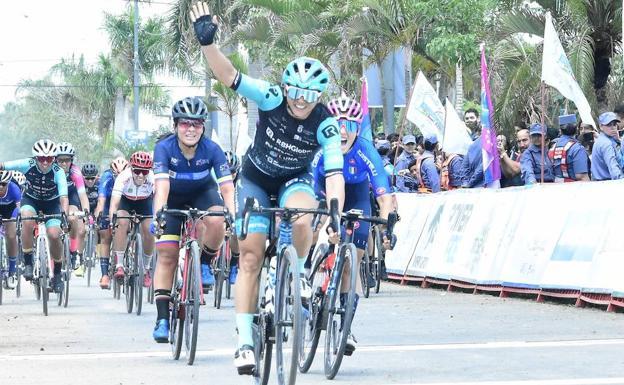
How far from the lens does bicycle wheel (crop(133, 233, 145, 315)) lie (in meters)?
16.7

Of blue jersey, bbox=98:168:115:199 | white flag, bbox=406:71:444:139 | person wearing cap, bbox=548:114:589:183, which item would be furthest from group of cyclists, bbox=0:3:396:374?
white flag, bbox=406:71:444:139

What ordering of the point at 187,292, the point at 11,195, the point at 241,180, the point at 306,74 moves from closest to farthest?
1. the point at 306,74
2. the point at 241,180
3. the point at 187,292
4. the point at 11,195

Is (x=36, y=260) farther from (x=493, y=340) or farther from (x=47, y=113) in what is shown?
(x=47, y=113)

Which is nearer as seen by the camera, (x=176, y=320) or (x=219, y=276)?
(x=176, y=320)

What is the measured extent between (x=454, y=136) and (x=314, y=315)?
12584 millimetres

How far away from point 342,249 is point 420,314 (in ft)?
18.4

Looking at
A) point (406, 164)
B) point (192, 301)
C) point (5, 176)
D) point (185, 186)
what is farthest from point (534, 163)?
point (192, 301)

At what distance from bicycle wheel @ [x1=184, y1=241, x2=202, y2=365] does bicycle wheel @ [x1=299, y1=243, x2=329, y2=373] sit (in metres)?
0.96

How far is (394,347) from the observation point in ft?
39.1

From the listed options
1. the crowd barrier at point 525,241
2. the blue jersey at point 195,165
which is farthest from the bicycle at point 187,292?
the crowd barrier at point 525,241

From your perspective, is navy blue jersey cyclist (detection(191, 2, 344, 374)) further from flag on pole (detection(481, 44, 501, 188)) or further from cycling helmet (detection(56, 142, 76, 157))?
cycling helmet (detection(56, 142, 76, 157))

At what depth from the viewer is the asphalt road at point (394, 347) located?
9.95m

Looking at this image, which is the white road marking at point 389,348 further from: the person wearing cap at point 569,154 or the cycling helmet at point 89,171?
the cycling helmet at point 89,171

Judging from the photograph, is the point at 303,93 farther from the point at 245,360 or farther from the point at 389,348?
the point at 389,348
